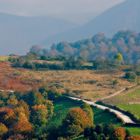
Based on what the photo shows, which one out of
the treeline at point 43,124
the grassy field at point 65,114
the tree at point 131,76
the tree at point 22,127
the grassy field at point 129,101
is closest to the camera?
the treeline at point 43,124

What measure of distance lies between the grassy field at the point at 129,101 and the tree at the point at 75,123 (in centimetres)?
752

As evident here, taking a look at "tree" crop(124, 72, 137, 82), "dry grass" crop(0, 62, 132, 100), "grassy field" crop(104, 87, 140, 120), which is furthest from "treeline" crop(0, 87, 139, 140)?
"tree" crop(124, 72, 137, 82)

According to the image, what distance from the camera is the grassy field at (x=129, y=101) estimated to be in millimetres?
75188

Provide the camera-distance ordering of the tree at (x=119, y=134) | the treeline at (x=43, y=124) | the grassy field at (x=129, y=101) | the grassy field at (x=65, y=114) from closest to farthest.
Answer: the tree at (x=119, y=134)
the treeline at (x=43, y=124)
the grassy field at (x=65, y=114)
the grassy field at (x=129, y=101)

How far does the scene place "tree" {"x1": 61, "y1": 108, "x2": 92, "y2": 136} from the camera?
6229cm

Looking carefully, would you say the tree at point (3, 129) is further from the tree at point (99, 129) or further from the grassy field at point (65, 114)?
the tree at point (99, 129)

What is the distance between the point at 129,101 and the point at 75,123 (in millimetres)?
20376

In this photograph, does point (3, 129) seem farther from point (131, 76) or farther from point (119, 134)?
point (131, 76)

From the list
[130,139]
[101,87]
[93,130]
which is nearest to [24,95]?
[101,87]

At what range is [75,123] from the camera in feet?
208

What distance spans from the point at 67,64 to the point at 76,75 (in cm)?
1137

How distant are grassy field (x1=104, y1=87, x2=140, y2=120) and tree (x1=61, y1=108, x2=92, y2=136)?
7.52 metres

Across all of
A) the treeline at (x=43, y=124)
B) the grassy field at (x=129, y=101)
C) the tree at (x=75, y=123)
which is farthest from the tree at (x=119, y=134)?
the grassy field at (x=129, y=101)

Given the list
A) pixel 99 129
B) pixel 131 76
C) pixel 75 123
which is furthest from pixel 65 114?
pixel 131 76
